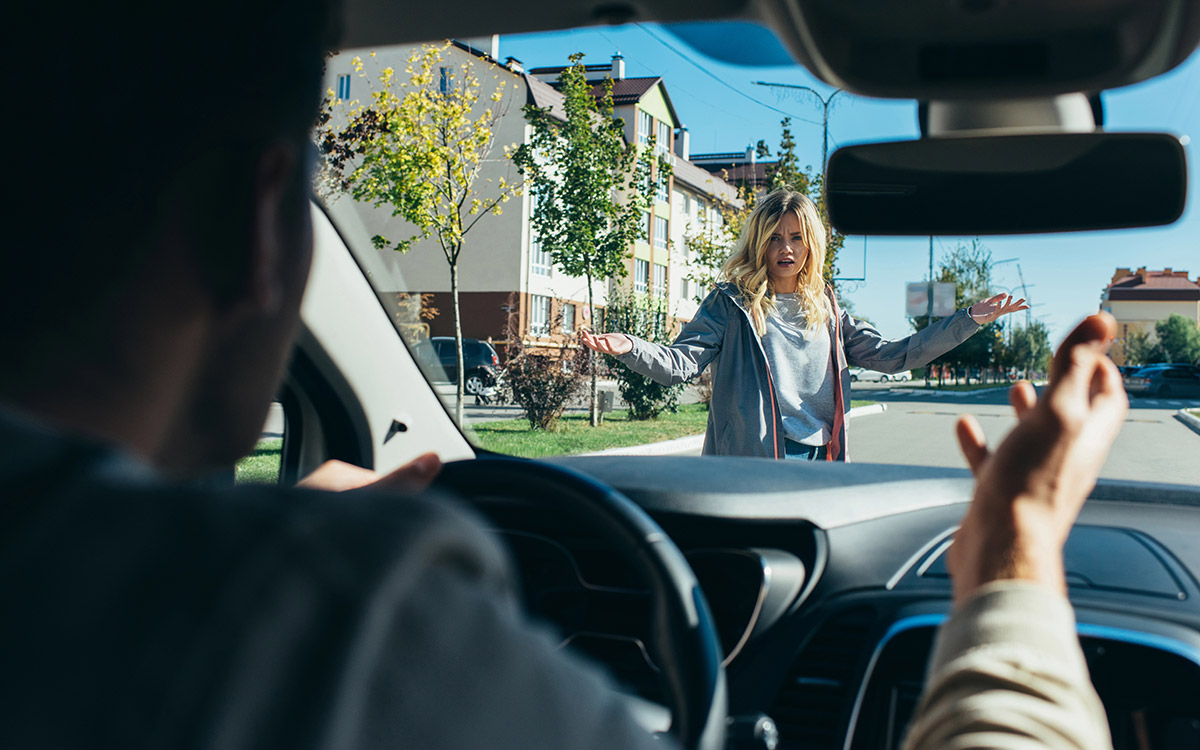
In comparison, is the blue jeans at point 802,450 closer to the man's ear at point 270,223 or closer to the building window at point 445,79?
the man's ear at point 270,223

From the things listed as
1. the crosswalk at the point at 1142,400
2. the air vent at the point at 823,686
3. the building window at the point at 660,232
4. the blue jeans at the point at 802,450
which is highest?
the building window at the point at 660,232

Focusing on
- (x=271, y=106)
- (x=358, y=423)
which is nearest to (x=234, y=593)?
(x=271, y=106)

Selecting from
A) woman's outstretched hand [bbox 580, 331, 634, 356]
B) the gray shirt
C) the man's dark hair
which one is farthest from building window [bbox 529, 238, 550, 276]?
the man's dark hair

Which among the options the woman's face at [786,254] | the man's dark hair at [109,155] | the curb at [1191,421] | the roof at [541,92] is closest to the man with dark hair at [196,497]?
the man's dark hair at [109,155]

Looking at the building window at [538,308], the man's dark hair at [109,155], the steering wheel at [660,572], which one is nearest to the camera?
the man's dark hair at [109,155]

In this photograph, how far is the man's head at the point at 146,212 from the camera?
0.62 metres

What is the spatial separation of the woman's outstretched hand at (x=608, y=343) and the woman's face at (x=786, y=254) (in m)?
0.76

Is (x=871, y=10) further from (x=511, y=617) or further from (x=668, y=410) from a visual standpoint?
(x=668, y=410)

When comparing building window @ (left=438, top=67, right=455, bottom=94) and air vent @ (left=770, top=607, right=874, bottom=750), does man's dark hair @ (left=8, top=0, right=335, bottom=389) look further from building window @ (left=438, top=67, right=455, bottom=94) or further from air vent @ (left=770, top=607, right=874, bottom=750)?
building window @ (left=438, top=67, right=455, bottom=94)

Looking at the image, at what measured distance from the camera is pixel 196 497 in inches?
22.0

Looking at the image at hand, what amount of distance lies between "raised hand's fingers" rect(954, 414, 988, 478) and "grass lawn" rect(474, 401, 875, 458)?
969 cm

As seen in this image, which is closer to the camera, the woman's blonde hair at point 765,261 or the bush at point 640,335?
the woman's blonde hair at point 765,261

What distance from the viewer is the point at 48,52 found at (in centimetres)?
64

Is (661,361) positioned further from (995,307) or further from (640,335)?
(640,335)
